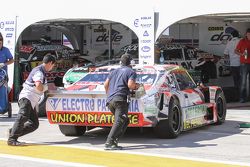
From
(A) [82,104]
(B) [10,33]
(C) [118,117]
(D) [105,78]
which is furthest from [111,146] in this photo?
(B) [10,33]

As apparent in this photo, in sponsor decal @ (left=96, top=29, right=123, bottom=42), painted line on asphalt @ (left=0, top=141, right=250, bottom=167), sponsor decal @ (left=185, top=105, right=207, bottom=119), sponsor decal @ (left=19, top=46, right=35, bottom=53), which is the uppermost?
sponsor decal @ (left=96, top=29, right=123, bottom=42)

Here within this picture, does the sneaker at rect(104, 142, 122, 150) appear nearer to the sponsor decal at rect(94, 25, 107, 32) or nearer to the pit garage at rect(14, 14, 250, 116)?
the pit garage at rect(14, 14, 250, 116)

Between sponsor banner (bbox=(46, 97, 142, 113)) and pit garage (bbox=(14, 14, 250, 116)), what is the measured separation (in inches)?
244

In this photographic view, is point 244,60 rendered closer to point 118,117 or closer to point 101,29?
point 118,117

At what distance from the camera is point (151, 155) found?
905 cm

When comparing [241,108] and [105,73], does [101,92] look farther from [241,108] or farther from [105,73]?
[241,108]

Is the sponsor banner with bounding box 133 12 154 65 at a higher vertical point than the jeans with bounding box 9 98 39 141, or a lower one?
higher

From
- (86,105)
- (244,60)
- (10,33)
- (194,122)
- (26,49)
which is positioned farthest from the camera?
(26,49)

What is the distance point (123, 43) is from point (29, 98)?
15.2 metres

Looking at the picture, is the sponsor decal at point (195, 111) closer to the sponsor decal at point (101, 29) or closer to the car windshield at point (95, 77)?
the car windshield at point (95, 77)

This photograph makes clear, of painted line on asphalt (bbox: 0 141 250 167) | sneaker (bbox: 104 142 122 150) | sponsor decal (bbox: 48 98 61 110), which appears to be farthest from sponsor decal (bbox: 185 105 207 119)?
sponsor decal (bbox: 48 98 61 110)

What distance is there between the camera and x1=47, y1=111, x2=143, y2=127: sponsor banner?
989cm

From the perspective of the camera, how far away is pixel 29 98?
9.98 m

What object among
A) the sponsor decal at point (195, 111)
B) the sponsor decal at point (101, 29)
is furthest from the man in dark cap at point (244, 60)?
the sponsor decal at point (101, 29)
